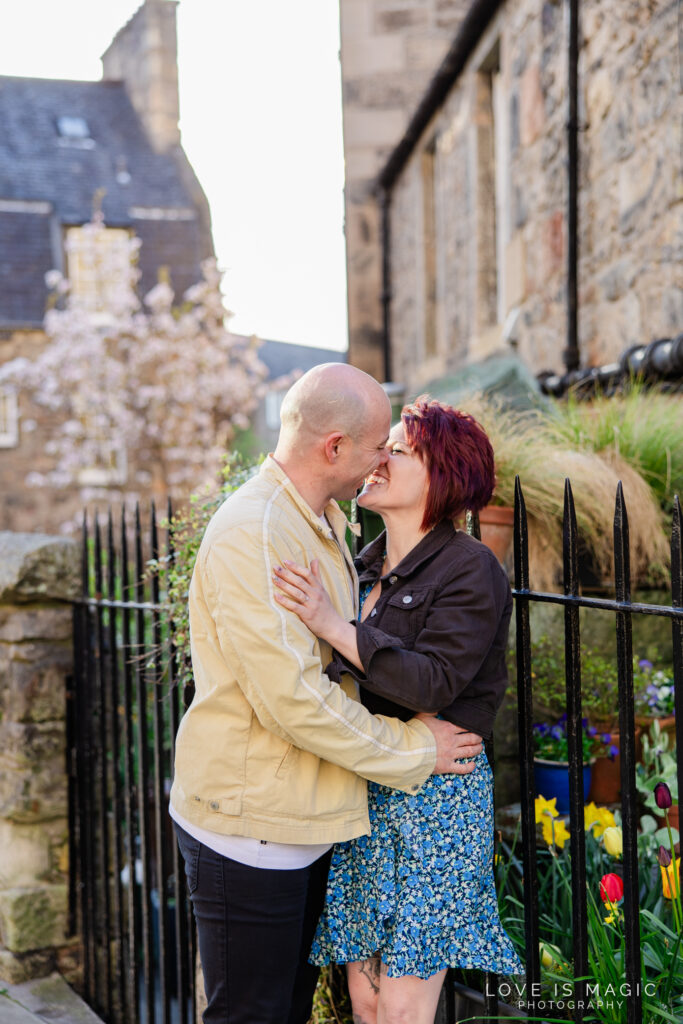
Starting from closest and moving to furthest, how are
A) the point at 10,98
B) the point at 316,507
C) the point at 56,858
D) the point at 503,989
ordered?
the point at 316,507 → the point at 503,989 → the point at 56,858 → the point at 10,98

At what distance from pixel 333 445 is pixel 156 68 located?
2361 cm

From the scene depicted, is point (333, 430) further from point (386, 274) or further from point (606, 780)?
point (386, 274)

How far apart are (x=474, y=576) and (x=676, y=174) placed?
3.60 metres

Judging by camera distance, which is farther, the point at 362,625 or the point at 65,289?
the point at 65,289

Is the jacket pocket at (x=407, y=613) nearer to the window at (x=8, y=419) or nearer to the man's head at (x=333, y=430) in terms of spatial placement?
the man's head at (x=333, y=430)

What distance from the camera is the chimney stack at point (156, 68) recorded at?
22766mm

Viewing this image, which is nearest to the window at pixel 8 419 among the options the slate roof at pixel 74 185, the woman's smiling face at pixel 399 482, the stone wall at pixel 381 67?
the slate roof at pixel 74 185

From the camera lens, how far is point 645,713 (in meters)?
3.82

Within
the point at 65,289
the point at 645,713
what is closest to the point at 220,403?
the point at 65,289

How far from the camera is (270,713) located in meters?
2.00

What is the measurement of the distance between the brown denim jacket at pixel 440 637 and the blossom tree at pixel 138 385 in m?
15.6

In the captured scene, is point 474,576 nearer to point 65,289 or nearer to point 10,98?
point 65,289

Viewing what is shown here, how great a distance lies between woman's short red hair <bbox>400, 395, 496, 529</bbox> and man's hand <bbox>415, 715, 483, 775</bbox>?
437 millimetres

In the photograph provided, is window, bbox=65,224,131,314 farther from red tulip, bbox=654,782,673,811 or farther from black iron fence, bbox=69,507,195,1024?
red tulip, bbox=654,782,673,811
